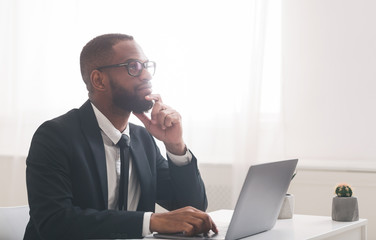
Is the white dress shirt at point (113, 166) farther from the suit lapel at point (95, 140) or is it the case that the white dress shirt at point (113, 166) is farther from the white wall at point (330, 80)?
the white wall at point (330, 80)

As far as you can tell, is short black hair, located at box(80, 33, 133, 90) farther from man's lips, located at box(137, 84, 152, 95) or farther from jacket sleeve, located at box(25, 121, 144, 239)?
jacket sleeve, located at box(25, 121, 144, 239)

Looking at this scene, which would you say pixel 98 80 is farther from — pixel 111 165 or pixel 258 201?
pixel 258 201

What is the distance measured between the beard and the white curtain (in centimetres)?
158

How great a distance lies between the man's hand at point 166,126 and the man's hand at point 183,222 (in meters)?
0.49

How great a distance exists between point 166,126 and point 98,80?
0.94ft

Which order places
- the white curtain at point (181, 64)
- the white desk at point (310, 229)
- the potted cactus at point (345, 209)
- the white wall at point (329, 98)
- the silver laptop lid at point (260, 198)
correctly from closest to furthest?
the silver laptop lid at point (260, 198), the white desk at point (310, 229), the potted cactus at point (345, 209), the white wall at point (329, 98), the white curtain at point (181, 64)

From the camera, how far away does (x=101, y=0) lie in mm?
4086

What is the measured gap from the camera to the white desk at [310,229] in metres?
1.84

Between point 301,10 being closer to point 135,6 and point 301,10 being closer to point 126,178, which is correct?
point 135,6

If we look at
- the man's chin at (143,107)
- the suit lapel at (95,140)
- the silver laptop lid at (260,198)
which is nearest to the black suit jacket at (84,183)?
the suit lapel at (95,140)

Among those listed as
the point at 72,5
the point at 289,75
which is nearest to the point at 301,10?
the point at 289,75

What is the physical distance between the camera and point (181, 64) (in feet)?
12.6

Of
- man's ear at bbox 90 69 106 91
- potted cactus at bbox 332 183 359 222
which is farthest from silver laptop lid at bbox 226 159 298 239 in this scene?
man's ear at bbox 90 69 106 91

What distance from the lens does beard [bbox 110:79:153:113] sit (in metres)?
2.10
